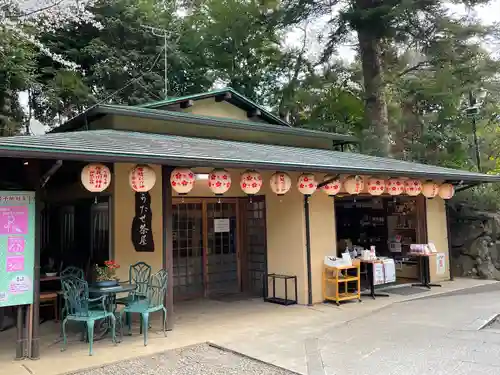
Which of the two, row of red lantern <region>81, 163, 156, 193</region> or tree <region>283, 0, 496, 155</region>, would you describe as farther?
tree <region>283, 0, 496, 155</region>

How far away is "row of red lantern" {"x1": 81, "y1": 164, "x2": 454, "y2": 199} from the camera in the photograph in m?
5.88

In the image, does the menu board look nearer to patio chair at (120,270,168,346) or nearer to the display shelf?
patio chair at (120,270,168,346)

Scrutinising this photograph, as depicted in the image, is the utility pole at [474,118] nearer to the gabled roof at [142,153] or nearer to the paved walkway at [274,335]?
the gabled roof at [142,153]

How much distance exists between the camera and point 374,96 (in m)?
15.6

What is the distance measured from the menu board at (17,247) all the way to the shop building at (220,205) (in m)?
1.27

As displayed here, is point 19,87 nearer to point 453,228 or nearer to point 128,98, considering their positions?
point 128,98

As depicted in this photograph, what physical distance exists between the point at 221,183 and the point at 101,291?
2403mm

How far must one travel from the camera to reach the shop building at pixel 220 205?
7.62 metres

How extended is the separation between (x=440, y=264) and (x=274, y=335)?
6571 mm

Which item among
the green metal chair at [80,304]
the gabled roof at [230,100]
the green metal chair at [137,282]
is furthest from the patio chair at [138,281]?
the gabled roof at [230,100]

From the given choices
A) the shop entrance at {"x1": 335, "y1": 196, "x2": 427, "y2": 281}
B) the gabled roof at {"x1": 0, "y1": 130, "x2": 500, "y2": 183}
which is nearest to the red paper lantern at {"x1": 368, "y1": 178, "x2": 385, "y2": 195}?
the gabled roof at {"x1": 0, "y1": 130, "x2": 500, "y2": 183}

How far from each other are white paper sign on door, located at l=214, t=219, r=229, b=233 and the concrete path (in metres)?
3.19

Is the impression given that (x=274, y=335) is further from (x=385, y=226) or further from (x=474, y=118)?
(x=474, y=118)

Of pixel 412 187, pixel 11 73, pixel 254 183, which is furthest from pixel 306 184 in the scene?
pixel 11 73
